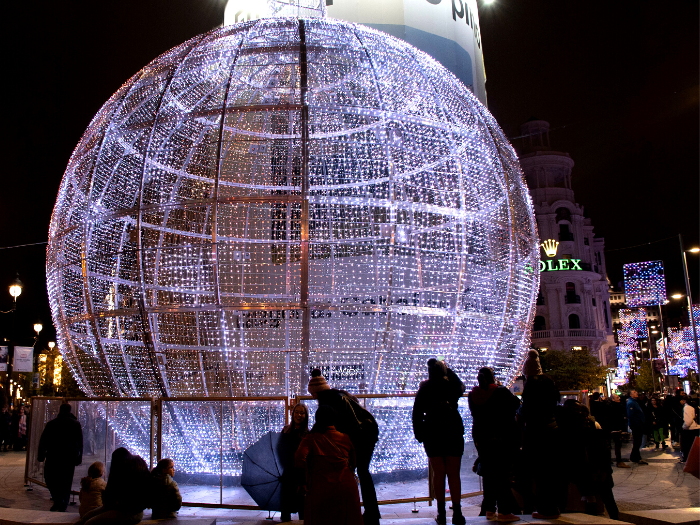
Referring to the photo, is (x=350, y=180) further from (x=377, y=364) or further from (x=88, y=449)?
(x=88, y=449)

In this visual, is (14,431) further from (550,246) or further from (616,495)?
(550,246)

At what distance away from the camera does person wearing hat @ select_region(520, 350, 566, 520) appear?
5.15 meters

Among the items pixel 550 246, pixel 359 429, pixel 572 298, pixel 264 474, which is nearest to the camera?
pixel 359 429

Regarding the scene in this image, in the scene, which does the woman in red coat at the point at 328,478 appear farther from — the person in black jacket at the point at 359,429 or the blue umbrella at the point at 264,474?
the blue umbrella at the point at 264,474

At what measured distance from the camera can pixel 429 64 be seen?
25.1ft

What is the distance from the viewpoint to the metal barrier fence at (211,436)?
6.27m

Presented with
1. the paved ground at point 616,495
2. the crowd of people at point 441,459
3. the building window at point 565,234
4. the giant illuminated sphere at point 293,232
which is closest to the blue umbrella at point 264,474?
the crowd of people at point 441,459

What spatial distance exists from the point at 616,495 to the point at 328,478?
15.8ft

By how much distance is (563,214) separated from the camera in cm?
4309

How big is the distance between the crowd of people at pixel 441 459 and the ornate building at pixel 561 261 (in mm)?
34818

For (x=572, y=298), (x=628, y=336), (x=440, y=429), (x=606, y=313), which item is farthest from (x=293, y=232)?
(x=606, y=313)

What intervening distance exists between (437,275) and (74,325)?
4.25 meters

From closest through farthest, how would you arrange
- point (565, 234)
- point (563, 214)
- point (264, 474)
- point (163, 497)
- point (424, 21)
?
point (163, 497) < point (264, 474) < point (424, 21) < point (563, 214) < point (565, 234)

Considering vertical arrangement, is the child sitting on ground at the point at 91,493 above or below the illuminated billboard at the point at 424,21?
below
